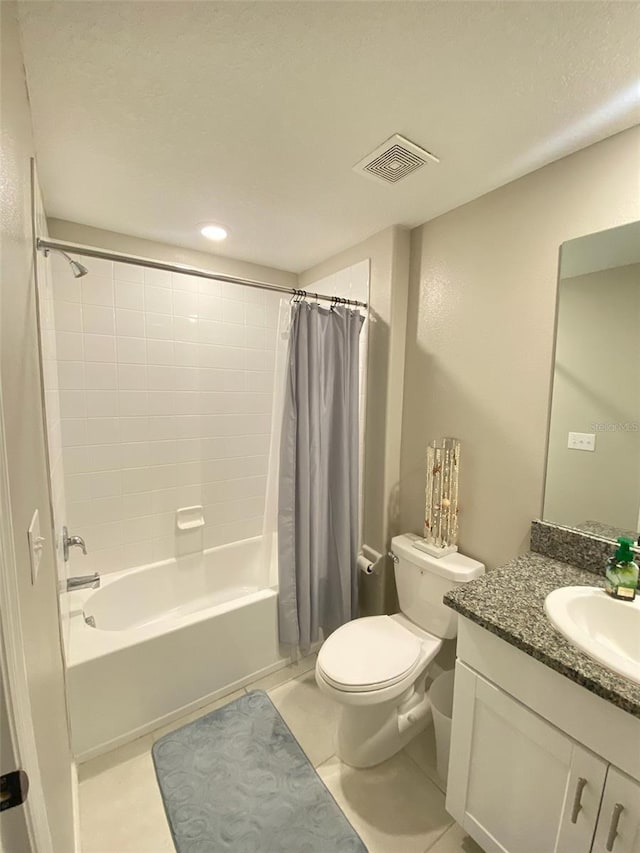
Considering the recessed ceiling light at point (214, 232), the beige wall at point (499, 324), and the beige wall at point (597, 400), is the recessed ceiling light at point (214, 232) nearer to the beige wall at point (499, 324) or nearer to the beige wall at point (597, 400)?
the beige wall at point (499, 324)

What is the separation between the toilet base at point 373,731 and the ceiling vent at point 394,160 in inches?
78.4

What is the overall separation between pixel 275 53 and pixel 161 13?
0.26 metres

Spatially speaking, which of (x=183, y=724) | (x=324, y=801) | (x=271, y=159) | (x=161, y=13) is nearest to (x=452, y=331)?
(x=271, y=159)

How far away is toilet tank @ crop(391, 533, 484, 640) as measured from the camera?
1479 millimetres

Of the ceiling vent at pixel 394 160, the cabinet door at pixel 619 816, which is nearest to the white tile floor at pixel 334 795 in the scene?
the cabinet door at pixel 619 816

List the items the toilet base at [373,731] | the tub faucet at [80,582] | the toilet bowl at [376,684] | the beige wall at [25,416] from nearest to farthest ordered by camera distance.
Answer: the beige wall at [25,416] < the toilet bowl at [376,684] < the toilet base at [373,731] < the tub faucet at [80,582]

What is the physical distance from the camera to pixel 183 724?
1622mm

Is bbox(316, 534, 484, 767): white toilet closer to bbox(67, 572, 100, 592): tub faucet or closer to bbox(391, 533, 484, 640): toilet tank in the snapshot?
bbox(391, 533, 484, 640): toilet tank

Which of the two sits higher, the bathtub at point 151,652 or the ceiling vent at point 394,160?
the ceiling vent at point 394,160

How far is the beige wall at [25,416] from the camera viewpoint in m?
0.66

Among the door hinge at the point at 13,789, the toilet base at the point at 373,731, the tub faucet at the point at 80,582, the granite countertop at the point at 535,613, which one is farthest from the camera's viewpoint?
the tub faucet at the point at 80,582

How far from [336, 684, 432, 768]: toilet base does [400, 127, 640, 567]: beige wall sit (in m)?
0.72

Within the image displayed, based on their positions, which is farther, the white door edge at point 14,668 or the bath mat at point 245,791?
the bath mat at point 245,791

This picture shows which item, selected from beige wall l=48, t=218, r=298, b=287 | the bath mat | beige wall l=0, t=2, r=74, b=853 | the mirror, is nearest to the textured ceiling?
beige wall l=0, t=2, r=74, b=853
